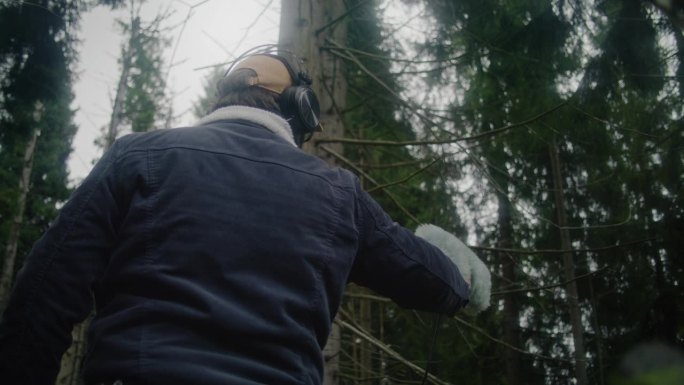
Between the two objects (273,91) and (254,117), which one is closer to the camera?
(254,117)

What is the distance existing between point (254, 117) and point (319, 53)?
81.6 inches

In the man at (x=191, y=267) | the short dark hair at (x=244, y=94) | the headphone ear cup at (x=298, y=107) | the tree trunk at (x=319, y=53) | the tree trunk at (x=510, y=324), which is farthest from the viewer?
the tree trunk at (x=510, y=324)

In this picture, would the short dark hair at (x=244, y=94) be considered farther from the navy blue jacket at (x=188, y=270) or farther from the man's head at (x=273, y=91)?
the navy blue jacket at (x=188, y=270)

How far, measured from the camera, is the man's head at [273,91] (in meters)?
1.96

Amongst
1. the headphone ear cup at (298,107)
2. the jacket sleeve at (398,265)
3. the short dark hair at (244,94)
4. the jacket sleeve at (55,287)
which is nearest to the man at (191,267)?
the jacket sleeve at (55,287)

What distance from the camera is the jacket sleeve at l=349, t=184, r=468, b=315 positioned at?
5.83ft

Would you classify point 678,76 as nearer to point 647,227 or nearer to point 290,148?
point 647,227

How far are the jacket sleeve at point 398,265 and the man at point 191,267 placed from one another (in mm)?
103

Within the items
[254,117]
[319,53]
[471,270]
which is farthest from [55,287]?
[319,53]

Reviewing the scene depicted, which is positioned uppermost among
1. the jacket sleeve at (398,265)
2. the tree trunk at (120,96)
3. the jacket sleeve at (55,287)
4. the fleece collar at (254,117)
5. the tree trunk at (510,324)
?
the tree trunk at (120,96)

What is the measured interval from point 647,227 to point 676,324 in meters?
1.48

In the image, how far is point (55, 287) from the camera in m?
1.43

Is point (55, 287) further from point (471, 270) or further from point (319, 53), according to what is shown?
point (319, 53)

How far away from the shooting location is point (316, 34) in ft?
12.3
